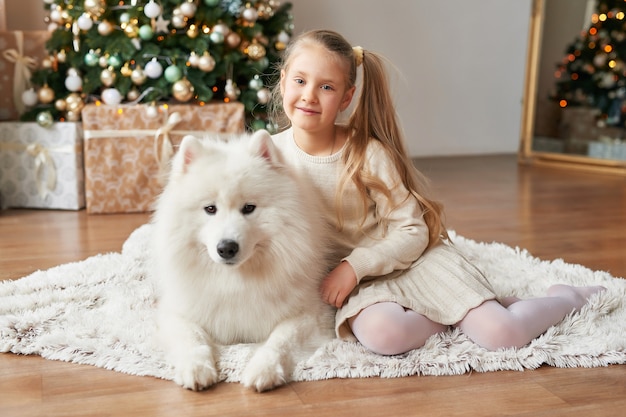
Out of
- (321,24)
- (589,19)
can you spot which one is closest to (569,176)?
(589,19)

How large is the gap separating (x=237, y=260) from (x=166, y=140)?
2005 millimetres

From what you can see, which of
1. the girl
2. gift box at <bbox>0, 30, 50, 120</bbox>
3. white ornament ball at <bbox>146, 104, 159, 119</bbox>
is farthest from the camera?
gift box at <bbox>0, 30, 50, 120</bbox>

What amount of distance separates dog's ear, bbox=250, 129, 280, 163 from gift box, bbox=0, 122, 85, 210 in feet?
6.85

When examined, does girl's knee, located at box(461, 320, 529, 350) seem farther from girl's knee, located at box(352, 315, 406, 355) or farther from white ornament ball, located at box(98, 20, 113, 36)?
white ornament ball, located at box(98, 20, 113, 36)

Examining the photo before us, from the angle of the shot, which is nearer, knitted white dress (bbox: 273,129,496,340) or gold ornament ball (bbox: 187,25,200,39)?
knitted white dress (bbox: 273,129,496,340)

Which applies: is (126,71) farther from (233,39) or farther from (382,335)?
(382,335)

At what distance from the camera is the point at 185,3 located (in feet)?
10.9

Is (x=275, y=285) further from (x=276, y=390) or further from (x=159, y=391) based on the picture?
(x=159, y=391)

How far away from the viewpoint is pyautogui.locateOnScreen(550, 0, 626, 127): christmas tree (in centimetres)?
504

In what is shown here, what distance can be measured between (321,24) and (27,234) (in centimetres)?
278

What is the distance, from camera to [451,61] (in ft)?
17.7

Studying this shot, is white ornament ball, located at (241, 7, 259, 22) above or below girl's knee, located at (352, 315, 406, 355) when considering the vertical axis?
above

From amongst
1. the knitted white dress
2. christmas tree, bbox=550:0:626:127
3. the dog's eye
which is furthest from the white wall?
the dog's eye

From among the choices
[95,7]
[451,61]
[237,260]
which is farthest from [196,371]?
[451,61]
